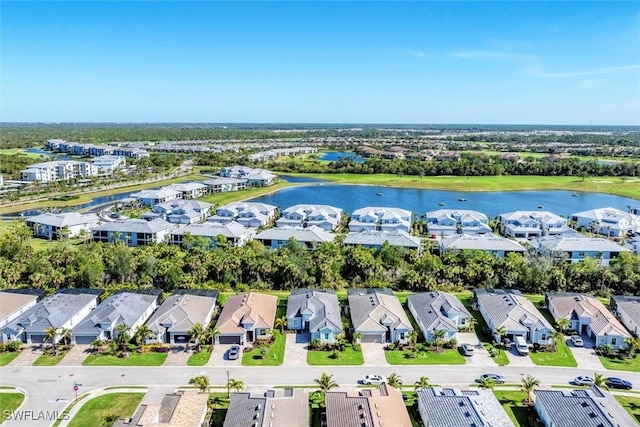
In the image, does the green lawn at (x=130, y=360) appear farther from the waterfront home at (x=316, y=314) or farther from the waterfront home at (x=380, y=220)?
the waterfront home at (x=380, y=220)

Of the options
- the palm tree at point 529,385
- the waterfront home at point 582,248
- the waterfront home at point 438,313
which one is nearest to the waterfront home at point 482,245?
the waterfront home at point 582,248

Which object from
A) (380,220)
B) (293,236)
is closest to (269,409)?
(293,236)

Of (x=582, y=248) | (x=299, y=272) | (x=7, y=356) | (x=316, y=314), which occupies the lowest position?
(x=7, y=356)

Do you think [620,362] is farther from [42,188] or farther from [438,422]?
[42,188]

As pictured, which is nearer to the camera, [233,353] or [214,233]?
[233,353]

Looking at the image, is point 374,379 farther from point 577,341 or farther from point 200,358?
point 577,341

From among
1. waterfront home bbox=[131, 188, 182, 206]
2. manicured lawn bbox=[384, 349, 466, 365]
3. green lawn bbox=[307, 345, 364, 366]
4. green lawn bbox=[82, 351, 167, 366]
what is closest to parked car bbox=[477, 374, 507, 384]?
manicured lawn bbox=[384, 349, 466, 365]
